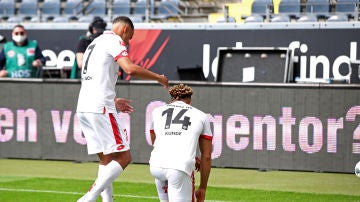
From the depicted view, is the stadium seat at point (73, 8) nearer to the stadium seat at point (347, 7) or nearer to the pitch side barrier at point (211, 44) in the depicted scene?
the pitch side barrier at point (211, 44)

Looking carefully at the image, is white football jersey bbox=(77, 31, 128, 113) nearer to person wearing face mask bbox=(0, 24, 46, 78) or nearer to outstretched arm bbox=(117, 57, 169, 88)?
outstretched arm bbox=(117, 57, 169, 88)

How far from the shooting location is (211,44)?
17.2 meters

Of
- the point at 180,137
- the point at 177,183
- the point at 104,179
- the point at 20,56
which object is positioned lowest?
the point at 104,179

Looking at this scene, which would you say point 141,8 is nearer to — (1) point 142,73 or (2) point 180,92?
(1) point 142,73

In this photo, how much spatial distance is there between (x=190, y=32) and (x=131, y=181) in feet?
20.1

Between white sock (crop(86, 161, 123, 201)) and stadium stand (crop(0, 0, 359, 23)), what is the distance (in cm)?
934

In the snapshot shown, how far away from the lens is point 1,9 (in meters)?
21.6

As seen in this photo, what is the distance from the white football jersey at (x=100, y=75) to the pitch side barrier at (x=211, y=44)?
25.7ft

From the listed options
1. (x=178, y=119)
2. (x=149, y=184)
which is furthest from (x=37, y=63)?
(x=178, y=119)

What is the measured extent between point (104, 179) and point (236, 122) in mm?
5314

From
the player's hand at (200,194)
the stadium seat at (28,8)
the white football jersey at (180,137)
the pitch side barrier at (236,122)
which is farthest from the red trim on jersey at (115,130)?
the stadium seat at (28,8)

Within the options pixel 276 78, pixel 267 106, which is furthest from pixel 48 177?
pixel 276 78

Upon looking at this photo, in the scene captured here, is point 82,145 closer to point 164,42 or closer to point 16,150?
point 16,150

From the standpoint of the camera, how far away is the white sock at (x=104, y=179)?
7934 mm
